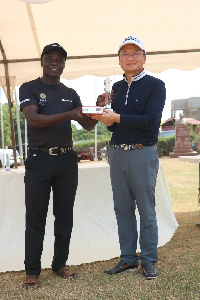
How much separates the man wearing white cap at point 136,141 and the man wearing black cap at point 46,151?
9.1 inches

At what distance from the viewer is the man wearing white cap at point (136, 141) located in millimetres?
2432

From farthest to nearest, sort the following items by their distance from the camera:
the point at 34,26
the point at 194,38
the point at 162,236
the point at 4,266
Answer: the point at 194,38
the point at 34,26
the point at 162,236
the point at 4,266

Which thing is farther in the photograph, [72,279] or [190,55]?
[190,55]

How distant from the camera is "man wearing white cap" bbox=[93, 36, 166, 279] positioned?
243 cm

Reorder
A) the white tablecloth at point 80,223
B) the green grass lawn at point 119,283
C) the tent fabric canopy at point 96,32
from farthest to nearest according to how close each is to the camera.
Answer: the tent fabric canopy at point 96,32 < the white tablecloth at point 80,223 < the green grass lawn at point 119,283

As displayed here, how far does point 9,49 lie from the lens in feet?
14.8

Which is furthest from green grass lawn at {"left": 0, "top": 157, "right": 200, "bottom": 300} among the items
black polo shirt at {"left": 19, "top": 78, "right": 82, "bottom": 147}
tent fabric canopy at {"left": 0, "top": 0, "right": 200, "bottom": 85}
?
tent fabric canopy at {"left": 0, "top": 0, "right": 200, "bottom": 85}

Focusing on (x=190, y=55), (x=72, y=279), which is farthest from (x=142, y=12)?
(x=72, y=279)

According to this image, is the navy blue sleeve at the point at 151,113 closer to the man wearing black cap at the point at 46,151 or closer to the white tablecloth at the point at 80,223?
the man wearing black cap at the point at 46,151

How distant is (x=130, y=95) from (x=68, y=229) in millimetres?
956

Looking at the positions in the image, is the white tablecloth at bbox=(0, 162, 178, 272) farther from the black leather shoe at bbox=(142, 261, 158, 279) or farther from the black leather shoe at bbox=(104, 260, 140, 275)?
the black leather shoe at bbox=(142, 261, 158, 279)

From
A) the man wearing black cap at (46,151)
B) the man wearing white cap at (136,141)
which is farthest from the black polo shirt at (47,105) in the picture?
the man wearing white cap at (136,141)

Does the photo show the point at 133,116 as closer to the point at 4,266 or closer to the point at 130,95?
the point at 130,95

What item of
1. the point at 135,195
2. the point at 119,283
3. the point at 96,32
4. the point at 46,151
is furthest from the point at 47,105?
the point at 96,32
